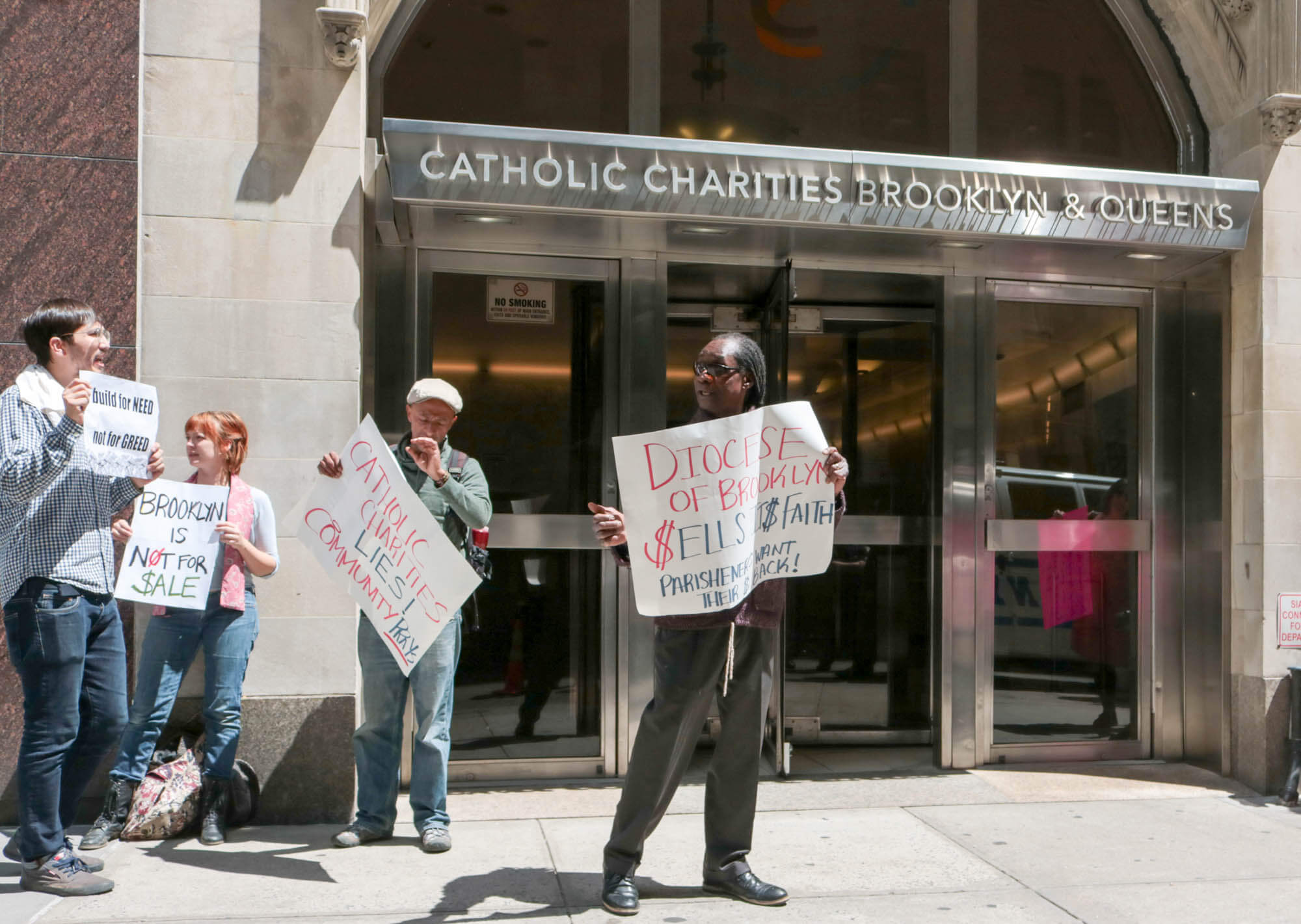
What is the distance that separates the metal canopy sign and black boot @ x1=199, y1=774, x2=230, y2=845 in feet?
8.73

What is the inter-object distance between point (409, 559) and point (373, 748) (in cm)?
95

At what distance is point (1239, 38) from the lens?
6441 millimetres

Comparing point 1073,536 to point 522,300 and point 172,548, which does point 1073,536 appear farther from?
point 172,548

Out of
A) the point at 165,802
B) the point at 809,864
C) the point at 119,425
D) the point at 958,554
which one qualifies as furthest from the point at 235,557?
the point at 958,554

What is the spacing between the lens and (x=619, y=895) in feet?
13.2

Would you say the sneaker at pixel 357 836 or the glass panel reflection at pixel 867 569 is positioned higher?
the glass panel reflection at pixel 867 569

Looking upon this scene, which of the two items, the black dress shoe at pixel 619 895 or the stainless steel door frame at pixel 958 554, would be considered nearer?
the black dress shoe at pixel 619 895

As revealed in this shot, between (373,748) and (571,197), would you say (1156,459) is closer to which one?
(571,197)

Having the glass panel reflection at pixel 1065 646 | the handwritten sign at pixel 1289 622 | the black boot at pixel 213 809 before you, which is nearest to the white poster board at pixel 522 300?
the black boot at pixel 213 809

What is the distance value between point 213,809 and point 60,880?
2.70ft

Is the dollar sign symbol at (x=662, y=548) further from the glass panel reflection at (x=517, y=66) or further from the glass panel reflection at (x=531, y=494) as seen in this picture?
the glass panel reflection at (x=517, y=66)

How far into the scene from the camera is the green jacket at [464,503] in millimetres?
4613

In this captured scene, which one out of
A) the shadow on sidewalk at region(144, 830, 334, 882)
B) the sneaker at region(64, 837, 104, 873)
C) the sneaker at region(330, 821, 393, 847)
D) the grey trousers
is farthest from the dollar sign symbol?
the sneaker at region(64, 837, 104, 873)

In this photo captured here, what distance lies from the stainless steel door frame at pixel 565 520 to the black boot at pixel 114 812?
168cm
